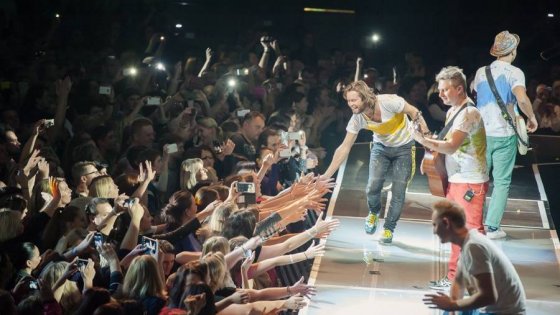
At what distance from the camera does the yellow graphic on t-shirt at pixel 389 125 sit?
25.6ft

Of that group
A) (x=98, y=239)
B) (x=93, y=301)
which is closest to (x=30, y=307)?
(x=93, y=301)

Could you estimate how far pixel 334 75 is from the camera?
15.1 meters

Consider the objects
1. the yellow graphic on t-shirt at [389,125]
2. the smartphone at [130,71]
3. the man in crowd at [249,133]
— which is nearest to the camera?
the yellow graphic on t-shirt at [389,125]

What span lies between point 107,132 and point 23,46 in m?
4.01

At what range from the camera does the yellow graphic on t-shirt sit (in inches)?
307

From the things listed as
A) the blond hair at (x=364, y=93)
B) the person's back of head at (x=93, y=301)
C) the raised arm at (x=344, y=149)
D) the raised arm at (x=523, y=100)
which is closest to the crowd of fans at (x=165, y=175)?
the person's back of head at (x=93, y=301)

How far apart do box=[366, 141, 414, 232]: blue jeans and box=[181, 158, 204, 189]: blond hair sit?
64.2 inches

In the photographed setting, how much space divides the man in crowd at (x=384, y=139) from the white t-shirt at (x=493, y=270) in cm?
268

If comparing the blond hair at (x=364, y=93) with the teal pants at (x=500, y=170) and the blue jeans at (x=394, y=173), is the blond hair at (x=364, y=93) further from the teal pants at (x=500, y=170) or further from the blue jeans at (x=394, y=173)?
the teal pants at (x=500, y=170)

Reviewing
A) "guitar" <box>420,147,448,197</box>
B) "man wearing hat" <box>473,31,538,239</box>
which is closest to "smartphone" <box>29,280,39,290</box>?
"guitar" <box>420,147,448,197</box>

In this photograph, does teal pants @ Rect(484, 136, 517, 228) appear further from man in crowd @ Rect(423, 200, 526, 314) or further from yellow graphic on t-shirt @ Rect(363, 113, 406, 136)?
man in crowd @ Rect(423, 200, 526, 314)

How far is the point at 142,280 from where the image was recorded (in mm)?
5426

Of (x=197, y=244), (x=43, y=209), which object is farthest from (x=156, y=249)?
(x=43, y=209)

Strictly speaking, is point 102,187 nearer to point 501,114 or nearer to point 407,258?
point 407,258
